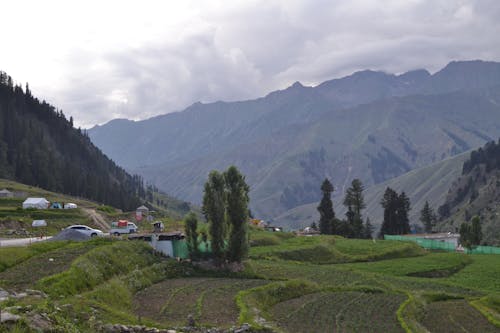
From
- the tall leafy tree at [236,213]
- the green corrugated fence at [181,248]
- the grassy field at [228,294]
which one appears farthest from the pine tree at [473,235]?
the green corrugated fence at [181,248]

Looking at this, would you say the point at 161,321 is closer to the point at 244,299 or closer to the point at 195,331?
the point at 195,331

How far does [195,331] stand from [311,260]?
53444 mm

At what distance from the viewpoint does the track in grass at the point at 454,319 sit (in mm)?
36781

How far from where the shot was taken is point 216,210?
64.6 m

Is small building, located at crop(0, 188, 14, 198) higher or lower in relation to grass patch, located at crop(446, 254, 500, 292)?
higher

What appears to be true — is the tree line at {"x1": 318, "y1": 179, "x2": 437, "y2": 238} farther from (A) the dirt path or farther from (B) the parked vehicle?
(B) the parked vehicle

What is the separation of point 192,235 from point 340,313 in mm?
31048

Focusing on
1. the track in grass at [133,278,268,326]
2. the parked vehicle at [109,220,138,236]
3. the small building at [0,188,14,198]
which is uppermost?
the small building at [0,188,14,198]

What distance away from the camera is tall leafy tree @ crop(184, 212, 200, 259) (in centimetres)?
6488

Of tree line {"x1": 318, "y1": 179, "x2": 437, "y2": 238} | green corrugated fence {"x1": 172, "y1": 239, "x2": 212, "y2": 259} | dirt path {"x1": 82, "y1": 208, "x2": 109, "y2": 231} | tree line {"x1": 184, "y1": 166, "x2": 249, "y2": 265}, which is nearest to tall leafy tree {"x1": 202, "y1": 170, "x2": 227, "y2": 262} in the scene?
tree line {"x1": 184, "y1": 166, "x2": 249, "y2": 265}

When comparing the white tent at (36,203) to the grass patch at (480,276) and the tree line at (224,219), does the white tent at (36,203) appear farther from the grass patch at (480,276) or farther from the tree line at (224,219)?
the grass patch at (480,276)

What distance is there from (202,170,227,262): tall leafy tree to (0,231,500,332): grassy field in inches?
161

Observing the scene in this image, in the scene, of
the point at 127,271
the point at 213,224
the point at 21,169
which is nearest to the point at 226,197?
the point at 213,224

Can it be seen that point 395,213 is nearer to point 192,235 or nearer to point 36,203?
point 36,203
